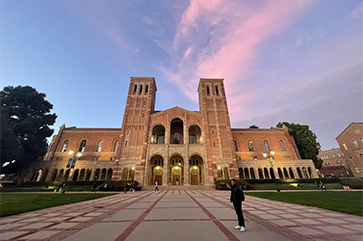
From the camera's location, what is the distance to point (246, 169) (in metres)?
32.1

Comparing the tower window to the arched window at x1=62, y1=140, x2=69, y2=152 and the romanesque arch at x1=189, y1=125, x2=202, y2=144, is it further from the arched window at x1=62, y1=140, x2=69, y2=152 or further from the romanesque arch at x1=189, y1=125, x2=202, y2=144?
the romanesque arch at x1=189, y1=125, x2=202, y2=144

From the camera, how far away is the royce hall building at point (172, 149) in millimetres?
27234

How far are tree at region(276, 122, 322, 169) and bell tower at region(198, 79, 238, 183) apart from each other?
20.1 metres

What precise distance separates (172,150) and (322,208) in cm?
2352

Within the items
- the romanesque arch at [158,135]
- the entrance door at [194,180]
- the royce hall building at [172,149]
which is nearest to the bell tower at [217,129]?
the royce hall building at [172,149]

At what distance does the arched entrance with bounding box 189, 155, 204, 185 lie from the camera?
97.8ft

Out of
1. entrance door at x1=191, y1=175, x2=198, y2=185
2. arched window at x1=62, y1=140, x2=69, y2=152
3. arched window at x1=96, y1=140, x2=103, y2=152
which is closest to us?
entrance door at x1=191, y1=175, x2=198, y2=185

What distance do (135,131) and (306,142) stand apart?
41.3 metres

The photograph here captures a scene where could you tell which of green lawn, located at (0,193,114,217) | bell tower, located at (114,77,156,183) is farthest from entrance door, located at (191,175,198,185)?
green lawn, located at (0,193,114,217)

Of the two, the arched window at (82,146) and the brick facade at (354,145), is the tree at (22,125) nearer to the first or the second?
the arched window at (82,146)

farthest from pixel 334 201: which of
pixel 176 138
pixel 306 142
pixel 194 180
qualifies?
pixel 306 142

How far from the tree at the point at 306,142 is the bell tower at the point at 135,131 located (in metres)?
38.0

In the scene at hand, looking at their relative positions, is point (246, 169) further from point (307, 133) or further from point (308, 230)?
point (308, 230)

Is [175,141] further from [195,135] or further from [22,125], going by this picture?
[22,125]
